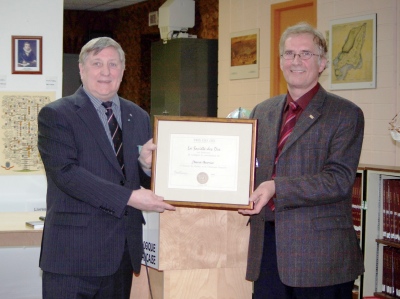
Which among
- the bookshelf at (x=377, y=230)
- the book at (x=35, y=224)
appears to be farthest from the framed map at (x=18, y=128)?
the bookshelf at (x=377, y=230)

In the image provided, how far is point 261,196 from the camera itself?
2.48 m

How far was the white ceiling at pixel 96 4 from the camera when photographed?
1020 centimetres

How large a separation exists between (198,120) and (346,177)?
1.97 feet

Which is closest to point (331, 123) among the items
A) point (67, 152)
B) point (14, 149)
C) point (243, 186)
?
point (243, 186)

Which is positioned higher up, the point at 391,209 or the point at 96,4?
the point at 96,4

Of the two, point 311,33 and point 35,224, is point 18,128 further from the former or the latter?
point 311,33

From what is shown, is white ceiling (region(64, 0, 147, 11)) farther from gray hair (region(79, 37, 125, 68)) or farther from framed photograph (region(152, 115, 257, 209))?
framed photograph (region(152, 115, 257, 209))

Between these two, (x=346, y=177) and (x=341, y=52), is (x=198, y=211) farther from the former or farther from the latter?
(x=341, y=52)

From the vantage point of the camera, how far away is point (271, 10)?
7.21 meters

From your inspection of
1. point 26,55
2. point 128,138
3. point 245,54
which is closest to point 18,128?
point 26,55

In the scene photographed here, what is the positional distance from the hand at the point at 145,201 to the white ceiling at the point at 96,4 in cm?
809

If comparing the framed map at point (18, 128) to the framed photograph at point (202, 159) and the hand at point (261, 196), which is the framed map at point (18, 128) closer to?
the framed photograph at point (202, 159)

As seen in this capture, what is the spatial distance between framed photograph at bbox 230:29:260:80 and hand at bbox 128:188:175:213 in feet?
16.7

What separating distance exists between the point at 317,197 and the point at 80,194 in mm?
869
